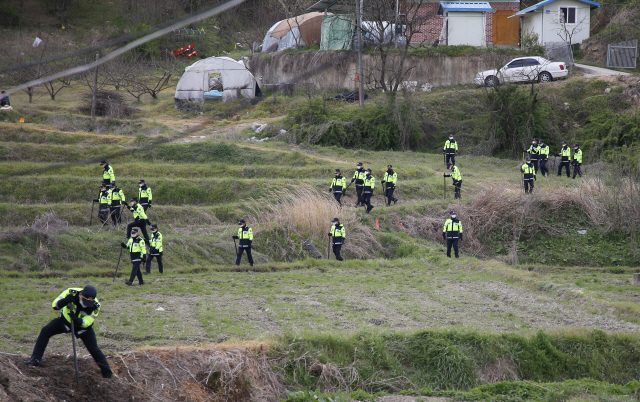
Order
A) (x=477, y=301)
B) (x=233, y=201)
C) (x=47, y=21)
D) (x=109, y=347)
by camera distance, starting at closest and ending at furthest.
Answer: (x=109, y=347) < (x=477, y=301) < (x=233, y=201) < (x=47, y=21)

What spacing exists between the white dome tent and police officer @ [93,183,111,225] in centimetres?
2089

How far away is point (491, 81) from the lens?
3828 centimetres

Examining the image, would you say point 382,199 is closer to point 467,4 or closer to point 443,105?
point 443,105

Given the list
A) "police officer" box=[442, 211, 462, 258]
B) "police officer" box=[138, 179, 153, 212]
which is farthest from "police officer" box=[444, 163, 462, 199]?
"police officer" box=[138, 179, 153, 212]

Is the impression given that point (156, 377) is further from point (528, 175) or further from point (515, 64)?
point (515, 64)

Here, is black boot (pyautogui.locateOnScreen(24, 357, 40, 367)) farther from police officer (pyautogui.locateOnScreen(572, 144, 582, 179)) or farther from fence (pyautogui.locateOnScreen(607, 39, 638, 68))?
fence (pyautogui.locateOnScreen(607, 39, 638, 68))

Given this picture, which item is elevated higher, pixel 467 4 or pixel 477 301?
pixel 467 4

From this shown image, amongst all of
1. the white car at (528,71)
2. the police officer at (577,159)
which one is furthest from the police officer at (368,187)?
the white car at (528,71)

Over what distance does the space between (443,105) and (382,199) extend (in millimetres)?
14420

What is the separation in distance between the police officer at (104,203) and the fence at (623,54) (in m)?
35.9

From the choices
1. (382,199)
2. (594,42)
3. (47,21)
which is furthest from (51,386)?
(47,21)

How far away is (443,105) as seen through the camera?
126ft

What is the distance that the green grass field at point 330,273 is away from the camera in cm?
1136

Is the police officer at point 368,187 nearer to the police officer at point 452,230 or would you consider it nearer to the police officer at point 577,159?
the police officer at point 452,230
